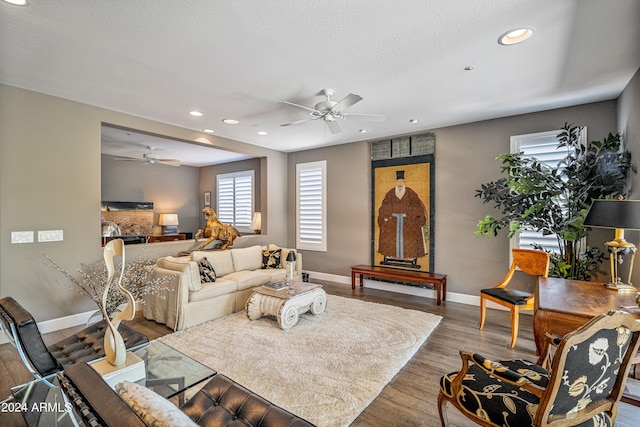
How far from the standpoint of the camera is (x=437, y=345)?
332 centimetres

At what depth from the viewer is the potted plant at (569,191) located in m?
3.20

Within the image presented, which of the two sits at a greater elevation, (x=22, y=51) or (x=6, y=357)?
(x=22, y=51)

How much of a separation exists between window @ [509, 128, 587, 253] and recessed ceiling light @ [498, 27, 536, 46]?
221 cm

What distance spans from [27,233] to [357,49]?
4209 mm

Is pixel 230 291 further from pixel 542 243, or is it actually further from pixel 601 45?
pixel 601 45

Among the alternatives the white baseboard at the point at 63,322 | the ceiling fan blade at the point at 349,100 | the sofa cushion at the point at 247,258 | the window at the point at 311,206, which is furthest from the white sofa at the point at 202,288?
the ceiling fan blade at the point at 349,100

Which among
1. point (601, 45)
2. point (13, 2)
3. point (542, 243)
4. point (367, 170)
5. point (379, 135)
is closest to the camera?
point (13, 2)

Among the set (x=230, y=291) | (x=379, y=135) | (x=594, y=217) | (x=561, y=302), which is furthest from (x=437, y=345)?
(x=379, y=135)

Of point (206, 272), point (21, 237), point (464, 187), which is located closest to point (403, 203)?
point (464, 187)

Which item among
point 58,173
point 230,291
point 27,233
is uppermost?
point 58,173

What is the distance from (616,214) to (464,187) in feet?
8.89

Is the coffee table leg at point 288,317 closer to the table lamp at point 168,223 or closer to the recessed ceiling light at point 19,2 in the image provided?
the recessed ceiling light at point 19,2

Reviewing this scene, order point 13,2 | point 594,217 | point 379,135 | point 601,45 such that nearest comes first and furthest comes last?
point 13,2 < point 594,217 < point 601,45 < point 379,135

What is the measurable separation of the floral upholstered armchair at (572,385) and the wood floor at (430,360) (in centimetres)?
70
